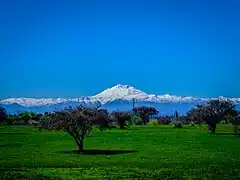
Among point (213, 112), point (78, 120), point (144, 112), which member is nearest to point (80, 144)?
point (78, 120)

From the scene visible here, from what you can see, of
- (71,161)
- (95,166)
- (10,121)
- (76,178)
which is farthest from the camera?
(10,121)

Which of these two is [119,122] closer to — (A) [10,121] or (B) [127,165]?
(A) [10,121]

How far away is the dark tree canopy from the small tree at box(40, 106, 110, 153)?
51.7m

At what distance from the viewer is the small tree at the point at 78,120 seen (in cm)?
5391

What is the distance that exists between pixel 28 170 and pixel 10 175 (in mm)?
3504

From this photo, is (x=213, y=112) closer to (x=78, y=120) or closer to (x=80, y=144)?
(x=80, y=144)

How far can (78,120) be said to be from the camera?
53.6 m

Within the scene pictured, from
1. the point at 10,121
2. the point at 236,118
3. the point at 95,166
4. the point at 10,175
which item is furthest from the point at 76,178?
the point at 10,121

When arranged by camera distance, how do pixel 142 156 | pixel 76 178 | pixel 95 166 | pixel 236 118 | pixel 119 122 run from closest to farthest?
1. pixel 76 178
2. pixel 95 166
3. pixel 142 156
4. pixel 236 118
5. pixel 119 122

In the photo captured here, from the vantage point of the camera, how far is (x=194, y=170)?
35.7 m

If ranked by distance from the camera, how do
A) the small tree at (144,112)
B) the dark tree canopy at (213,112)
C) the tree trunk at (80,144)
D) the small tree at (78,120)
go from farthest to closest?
1. the small tree at (144,112)
2. the dark tree canopy at (213,112)
3. the tree trunk at (80,144)
4. the small tree at (78,120)

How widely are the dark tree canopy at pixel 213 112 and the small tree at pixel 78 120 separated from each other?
A: 170ft

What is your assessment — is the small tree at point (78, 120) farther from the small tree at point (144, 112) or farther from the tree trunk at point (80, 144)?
the small tree at point (144, 112)

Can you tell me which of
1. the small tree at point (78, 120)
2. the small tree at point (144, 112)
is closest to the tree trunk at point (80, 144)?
the small tree at point (78, 120)
